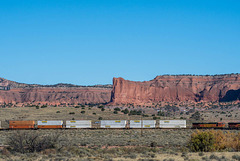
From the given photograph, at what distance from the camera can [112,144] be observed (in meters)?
32.7

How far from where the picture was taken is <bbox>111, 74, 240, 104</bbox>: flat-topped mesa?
150625mm

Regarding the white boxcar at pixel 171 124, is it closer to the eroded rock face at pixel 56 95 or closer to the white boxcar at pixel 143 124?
the white boxcar at pixel 143 124

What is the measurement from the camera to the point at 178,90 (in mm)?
161875

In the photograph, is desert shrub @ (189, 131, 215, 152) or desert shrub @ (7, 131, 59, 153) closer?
desert shrub @ (189, 131, 215, 152)

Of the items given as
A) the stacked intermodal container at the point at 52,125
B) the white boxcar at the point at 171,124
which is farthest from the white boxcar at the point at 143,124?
the stacked intermodal container at the point at 52,125

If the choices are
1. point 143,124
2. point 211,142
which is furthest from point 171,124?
point 211,142

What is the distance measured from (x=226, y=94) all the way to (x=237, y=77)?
15643 mm

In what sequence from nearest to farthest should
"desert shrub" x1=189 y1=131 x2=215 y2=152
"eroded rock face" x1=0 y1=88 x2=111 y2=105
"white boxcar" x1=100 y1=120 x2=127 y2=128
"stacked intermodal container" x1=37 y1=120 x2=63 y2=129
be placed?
"desert shrub" x1=189 y1=131 x2=215 y2=152
"stacked intermodal container" x1=37 y1=120 x2=63 y2=129
"white boxcar" x1=100 y1=120 x2=127 y2=128
"eroded rock face" x1=0 y1=88 x2=111 y2=105

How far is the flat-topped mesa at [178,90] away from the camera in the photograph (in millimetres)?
150625

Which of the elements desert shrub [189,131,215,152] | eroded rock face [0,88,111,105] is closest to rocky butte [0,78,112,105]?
eroded rock face [0,88,111,105]

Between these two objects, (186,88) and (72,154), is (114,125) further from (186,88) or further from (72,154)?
(186,88)

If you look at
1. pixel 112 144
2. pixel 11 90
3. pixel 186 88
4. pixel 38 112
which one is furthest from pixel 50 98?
pixel 112 144

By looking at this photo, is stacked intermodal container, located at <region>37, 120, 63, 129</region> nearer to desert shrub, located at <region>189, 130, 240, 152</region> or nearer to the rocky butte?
desert shrub, located at <region>189, 130, 240, 152</region>

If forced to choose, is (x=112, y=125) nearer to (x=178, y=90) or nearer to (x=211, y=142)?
(x=211, y=142)
